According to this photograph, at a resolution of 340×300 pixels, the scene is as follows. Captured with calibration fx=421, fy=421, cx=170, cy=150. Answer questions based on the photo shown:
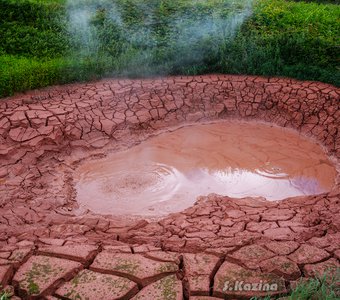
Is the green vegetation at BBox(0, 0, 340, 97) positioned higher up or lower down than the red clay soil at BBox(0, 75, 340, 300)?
higher up

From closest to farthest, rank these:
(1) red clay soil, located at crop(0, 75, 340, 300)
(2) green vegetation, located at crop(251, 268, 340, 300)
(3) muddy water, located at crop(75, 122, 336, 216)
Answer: (2) green vegetation, located at crop(251, 268, 340, 300) < (1) red clay soil, located at crop(0, 75, 340, 300) < (3) muddy water, located at crop(75, 122, 336, 216)

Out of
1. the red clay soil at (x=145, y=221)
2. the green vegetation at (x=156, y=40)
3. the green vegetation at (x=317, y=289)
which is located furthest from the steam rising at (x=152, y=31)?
the green vegetation at (x=317, y=289)

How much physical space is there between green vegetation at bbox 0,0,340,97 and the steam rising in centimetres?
2

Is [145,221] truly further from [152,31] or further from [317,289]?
[152,31]

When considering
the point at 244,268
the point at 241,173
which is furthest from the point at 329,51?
the point at 244,268

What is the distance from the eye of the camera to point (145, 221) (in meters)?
4.95

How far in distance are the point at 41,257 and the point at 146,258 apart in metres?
0.87

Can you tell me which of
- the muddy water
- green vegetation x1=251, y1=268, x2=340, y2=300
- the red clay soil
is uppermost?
green vegetation x1=251, y1=268, x2=340, y2=300

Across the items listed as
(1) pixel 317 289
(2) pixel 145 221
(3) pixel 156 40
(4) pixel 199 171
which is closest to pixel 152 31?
(3) pixel 156 40

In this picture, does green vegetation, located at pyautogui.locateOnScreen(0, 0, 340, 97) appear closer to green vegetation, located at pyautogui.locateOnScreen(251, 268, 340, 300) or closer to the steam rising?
the steam rising

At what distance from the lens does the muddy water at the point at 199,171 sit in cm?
560

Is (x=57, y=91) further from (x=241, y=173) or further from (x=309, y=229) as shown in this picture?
(x=309, y=229)

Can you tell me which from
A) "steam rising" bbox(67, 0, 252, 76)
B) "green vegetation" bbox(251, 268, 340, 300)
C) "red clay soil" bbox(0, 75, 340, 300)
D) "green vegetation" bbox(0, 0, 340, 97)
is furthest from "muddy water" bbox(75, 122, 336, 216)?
"green vegetation" bbox(251, 268, 340, 300)

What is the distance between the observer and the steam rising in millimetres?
8500
